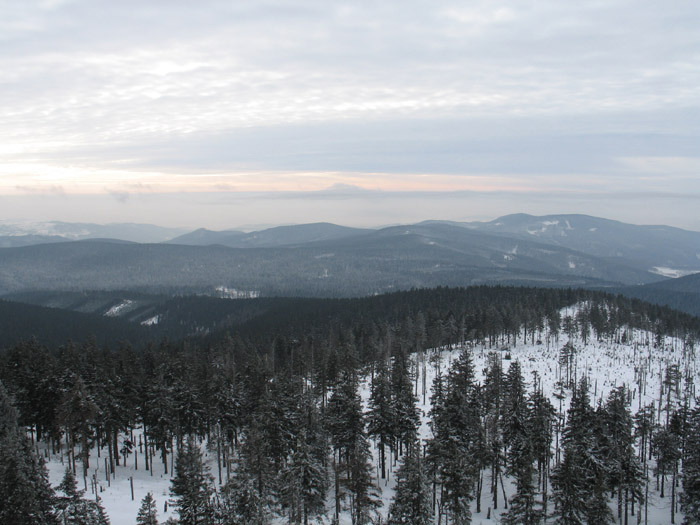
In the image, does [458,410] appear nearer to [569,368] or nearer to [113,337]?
[569,368]

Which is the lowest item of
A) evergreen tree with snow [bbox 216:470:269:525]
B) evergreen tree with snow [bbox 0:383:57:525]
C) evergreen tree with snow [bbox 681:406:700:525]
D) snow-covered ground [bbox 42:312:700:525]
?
snow-covered ground [bbox 42:312:700:525]

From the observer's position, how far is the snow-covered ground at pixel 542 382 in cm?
4279

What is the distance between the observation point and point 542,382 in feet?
280

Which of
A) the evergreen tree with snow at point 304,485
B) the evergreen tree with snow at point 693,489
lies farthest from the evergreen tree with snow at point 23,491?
the evergreen tree with snow at point 693,489

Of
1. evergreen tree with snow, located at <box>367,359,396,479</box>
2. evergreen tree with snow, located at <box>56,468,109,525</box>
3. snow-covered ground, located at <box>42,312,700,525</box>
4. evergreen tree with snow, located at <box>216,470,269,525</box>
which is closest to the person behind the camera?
evergreen tree with snow, located at <box>56,468,109,525</box>

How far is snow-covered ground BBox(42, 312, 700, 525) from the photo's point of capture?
140 ft

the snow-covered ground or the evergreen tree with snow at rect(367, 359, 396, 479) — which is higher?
the evergreen tree with snow at rect(367, 359, 396, 479)

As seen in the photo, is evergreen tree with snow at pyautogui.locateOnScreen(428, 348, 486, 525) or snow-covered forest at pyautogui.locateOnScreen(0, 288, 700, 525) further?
evergreen tree with snow at pyautogui.locateOnScreen(428, 348, 486, 525)

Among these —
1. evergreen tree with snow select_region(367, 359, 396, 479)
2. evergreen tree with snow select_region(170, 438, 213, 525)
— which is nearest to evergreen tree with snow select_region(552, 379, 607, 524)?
evergreen tree with snow select_region(367, 359, 396, 479)

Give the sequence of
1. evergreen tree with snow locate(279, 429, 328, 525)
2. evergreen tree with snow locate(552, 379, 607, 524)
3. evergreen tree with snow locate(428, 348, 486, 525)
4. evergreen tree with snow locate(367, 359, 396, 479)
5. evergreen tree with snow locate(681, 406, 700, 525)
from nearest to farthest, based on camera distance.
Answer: evergreen tree with snow locate(552, 379, 607, 524) → evergreen tree with snow locate(279, 429, 328, 525) → evergreen tree with snow locate(428, 348, 486, 525) → evergreen tree with snow locate(681, 406, 700, 525) → evergreen tree with snow locate(367, 359, 396, 479)

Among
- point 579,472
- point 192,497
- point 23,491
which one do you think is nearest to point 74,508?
point 23,491

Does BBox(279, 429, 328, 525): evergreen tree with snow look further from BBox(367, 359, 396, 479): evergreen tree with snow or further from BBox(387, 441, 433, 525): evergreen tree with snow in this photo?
BBox(367, 359, 396, 479): evergreen tree with snow

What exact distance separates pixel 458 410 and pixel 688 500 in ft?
65.6

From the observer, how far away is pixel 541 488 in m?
48.9
